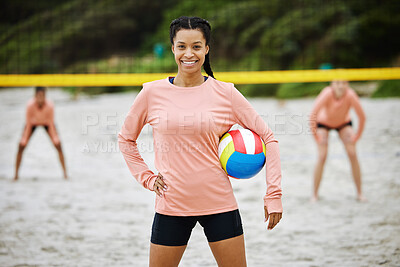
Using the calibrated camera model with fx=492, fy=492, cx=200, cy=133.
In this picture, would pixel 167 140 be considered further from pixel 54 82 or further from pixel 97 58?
pixel 97 58

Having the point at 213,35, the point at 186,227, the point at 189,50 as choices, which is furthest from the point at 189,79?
the point at 213,35

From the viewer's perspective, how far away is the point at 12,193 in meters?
5.61

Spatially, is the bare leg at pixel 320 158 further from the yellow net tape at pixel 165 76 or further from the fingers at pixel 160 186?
the fingers at pixel 160 186

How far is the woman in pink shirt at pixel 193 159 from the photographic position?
6.38ft

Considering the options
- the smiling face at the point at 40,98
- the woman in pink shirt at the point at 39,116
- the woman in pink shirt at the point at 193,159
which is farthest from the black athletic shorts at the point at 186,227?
the smiling face at the point at 40,98

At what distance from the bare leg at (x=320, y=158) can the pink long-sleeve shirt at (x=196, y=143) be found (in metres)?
3.21

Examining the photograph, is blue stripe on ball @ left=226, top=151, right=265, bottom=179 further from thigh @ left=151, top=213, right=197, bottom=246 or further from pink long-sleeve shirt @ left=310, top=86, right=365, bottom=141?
pink long-sleeve shirt @ left=310, top=86, right=365, bottom=141

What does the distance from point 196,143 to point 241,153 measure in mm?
197

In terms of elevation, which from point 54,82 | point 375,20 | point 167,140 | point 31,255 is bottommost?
point 31,255

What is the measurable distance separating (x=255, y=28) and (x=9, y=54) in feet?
44.3

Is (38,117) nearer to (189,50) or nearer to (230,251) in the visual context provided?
(189,50)

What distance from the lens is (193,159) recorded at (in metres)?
1.96

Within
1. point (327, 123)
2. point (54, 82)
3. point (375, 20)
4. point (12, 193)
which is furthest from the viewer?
point (375, 20)

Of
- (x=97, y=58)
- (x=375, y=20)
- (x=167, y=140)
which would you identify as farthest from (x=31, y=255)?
(x=97, y=58)
